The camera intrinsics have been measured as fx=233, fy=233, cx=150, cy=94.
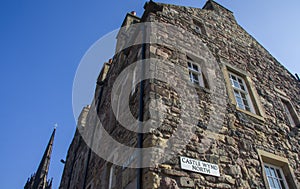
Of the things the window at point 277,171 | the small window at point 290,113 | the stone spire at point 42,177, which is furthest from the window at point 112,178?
A: the stone spire at point 42,177

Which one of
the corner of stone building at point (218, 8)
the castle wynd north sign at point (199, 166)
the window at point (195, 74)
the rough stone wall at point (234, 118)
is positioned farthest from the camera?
the corner of stone building at point (218, 8)

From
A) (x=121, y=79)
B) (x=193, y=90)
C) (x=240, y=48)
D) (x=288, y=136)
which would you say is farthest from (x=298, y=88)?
(x=121, y=79)

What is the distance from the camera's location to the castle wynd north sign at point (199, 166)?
161 inches

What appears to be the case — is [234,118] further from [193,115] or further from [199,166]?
[199,166]

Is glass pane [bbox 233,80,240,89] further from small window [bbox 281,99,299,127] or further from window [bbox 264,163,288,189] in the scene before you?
window [bbox 264,163,288,189]

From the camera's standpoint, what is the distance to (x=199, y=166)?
4230mm

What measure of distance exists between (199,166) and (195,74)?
9.15 feet

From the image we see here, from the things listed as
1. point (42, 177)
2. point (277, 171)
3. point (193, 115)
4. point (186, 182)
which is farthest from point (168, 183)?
point (42, 177)

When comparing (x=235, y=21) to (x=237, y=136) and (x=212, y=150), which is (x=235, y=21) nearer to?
(x=237, y=136)

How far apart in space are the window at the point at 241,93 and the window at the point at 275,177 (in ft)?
5.38

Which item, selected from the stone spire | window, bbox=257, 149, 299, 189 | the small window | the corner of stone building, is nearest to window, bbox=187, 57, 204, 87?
window, bbox=257, 149, 299, 189

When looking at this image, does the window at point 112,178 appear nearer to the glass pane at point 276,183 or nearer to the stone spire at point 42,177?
the glass pane at point 276,183

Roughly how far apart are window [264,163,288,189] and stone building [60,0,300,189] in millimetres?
27

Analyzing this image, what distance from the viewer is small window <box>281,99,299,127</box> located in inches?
300
